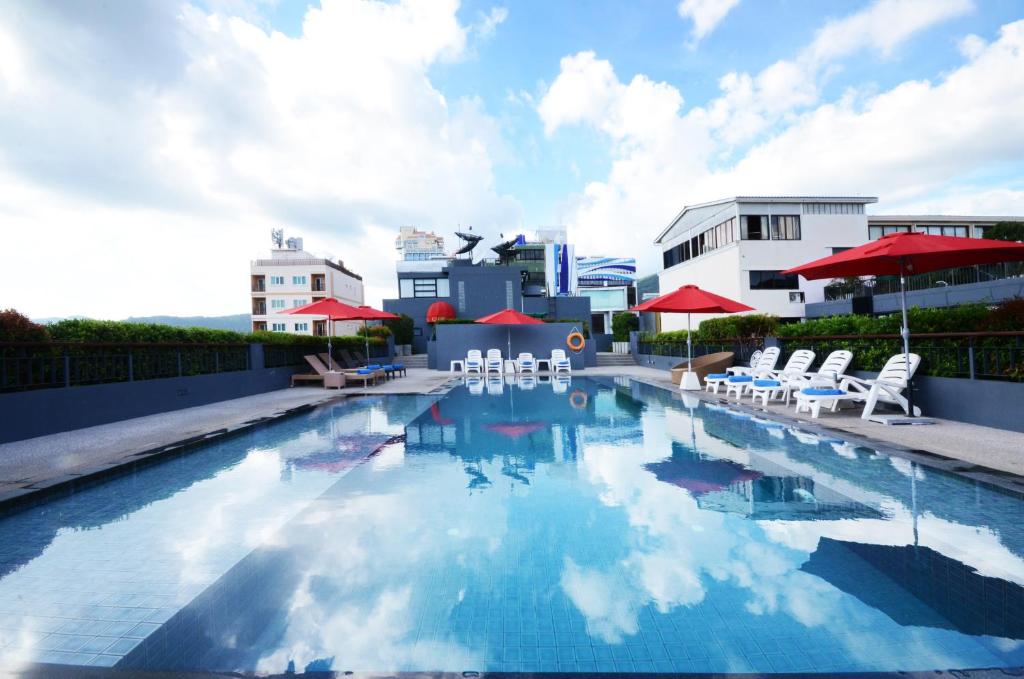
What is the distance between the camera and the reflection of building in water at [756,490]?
3729mm

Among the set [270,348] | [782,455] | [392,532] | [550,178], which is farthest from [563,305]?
[392,532]

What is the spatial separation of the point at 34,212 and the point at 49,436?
14371mm

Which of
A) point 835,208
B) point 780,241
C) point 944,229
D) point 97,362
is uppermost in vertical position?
point 835,208

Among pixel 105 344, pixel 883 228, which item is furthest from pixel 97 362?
pixel 883 228

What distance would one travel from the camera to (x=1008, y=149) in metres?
27.6

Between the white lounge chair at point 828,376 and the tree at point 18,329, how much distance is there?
1242cm

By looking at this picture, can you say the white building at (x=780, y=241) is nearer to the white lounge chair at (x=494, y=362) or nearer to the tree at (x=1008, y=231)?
the tree at (x=1008, y=231)

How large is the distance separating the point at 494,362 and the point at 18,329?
13.7 meters

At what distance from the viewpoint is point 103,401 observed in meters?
8.52

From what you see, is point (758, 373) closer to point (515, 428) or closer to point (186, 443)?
point (515, 428)

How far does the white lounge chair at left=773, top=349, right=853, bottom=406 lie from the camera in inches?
321

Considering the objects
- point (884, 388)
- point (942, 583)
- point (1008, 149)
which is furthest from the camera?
point (1008, 149)

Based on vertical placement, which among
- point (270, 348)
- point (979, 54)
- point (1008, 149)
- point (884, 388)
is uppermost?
point (1008, 149)

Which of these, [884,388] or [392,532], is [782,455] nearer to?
[884,388]
